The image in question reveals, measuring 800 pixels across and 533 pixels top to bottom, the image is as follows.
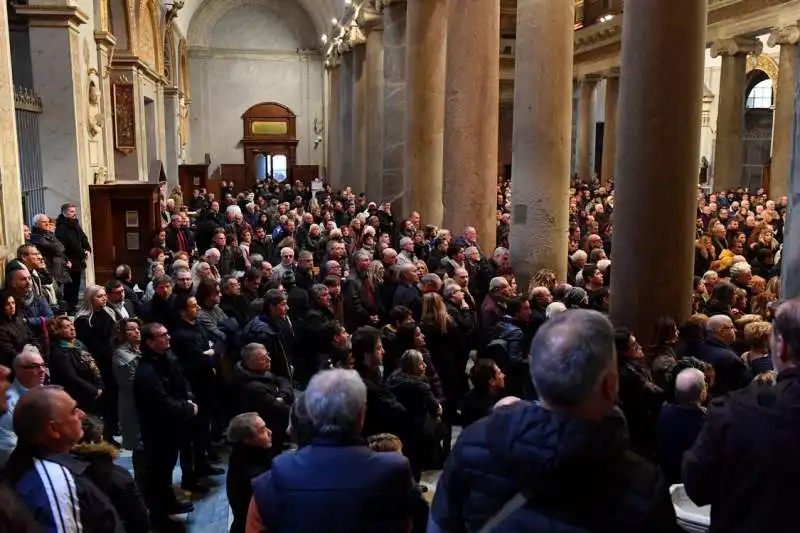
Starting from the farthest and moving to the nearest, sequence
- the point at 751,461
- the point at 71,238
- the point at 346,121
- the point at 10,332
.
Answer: the point at 346,121 < the point at 71,238 < the point at 10,332 < the point at 751,461

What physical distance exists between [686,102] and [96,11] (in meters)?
11.2

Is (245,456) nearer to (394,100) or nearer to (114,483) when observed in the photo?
(114,483)

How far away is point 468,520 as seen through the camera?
2.00 metres

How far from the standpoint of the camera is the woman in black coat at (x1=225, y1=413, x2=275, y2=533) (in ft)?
12.7

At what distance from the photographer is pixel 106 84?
14641mm

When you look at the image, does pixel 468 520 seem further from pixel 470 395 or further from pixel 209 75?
pixel 209 75

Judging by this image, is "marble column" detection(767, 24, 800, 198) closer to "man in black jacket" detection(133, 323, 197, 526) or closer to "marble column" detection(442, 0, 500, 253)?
"marble column" detection(442, 0, 500, 253)

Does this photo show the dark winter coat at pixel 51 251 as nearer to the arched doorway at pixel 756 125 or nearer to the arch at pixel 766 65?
the arch at pixel 766 65

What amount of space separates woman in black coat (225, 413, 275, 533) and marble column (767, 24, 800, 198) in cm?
1655

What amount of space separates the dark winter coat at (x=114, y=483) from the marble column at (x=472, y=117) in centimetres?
785

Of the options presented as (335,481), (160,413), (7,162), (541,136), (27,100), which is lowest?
(160,413)

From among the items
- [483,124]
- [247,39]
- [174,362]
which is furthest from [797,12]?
[247,39]

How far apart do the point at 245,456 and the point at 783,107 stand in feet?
59.9

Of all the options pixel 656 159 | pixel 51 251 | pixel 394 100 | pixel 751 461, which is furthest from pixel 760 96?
pixel 751 461
